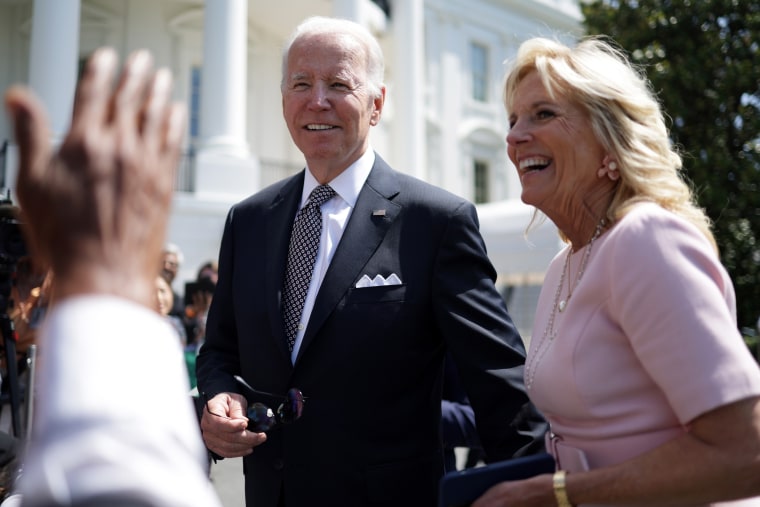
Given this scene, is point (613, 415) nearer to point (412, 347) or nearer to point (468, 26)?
point (412, 347)

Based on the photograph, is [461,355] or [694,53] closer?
[461,355]

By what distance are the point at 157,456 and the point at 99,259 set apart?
0.20m

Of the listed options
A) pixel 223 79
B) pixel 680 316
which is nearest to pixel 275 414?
pixel 680 316

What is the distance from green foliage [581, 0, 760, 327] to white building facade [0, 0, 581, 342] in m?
3.49

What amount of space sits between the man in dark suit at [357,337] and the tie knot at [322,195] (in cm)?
1

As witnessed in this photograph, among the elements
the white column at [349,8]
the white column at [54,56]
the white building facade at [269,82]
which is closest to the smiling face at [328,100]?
the white building facade at [269,82]

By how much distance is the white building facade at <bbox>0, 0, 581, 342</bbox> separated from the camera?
41.4 feet

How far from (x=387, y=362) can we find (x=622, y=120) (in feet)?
2.98

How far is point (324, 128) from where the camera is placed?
232 centimetres

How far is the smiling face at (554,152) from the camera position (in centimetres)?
175

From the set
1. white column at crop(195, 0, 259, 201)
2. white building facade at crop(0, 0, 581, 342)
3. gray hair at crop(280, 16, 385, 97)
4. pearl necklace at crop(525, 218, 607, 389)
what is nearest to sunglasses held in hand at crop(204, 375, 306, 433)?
pearl necklace at crop(525, 218, 607, 389)

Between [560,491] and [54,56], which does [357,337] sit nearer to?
[560,491]

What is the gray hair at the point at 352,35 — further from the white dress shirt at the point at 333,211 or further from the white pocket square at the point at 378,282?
the white pocket square at the point at 378,282

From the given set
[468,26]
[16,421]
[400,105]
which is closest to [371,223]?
[16,421]
